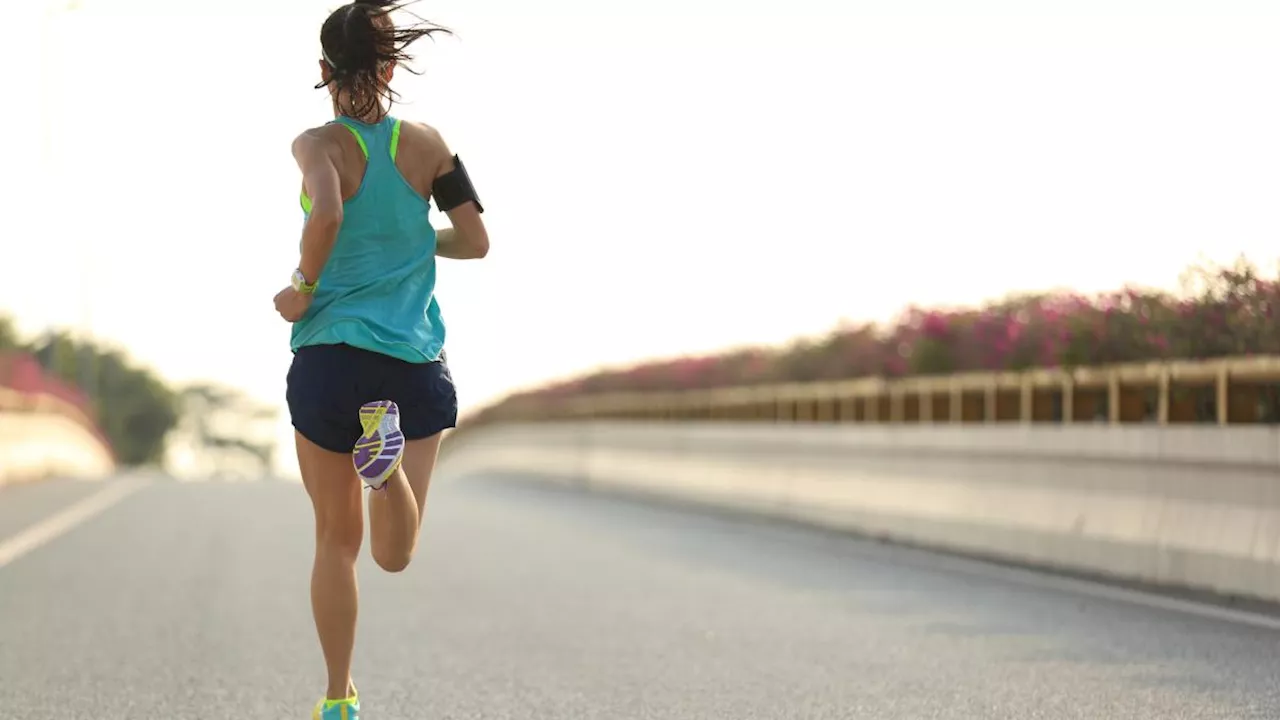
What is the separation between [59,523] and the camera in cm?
1886

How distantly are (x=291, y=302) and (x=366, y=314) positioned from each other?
0.21 meters

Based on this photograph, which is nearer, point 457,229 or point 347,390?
point 347,390

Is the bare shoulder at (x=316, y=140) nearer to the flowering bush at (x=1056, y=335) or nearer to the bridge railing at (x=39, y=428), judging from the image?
the flowering bush at (x=1056, y=335)

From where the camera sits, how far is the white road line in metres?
15.4

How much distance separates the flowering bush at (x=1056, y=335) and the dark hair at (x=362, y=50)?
842 cm

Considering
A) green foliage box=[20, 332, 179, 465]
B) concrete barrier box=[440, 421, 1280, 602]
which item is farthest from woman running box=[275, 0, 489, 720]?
green foliage box=[20, 332, 179, 465]

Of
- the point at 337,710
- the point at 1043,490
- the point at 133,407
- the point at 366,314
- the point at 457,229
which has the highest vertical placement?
the point at 457,229

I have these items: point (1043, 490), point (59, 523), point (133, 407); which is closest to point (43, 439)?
point (59, 523)

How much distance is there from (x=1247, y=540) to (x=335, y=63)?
671 centimetres

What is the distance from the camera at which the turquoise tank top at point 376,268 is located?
5855 millimetres

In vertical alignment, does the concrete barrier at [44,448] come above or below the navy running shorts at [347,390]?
below

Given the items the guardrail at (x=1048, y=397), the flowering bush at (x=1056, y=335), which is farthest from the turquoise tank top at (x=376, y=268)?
the flowering bush at (x=1056, y=335)

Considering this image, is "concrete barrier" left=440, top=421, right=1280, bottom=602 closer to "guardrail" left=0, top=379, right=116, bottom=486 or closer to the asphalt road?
the asphalt road

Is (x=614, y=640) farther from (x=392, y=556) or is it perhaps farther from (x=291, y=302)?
(x=291, y=302)
